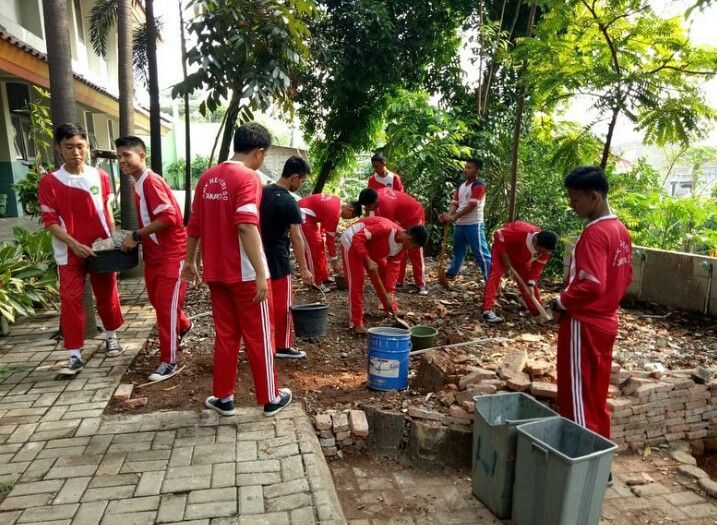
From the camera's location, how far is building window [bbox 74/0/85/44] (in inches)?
599

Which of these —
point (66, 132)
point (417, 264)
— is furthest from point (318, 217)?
point (66, 132)

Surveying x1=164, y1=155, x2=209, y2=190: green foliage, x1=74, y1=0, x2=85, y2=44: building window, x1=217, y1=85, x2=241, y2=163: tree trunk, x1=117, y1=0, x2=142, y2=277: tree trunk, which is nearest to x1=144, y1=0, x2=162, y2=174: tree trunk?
x1=117, y1=0, x2=142, y2=277: tree trunk

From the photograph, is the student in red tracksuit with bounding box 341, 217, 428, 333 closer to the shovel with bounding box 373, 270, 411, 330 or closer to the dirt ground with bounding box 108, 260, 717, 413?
the shovel with bounding box 373, 270, 411, 330

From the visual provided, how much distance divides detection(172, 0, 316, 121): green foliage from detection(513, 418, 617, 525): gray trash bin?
4.72 m

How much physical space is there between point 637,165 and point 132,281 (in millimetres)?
10942

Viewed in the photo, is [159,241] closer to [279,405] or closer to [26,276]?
[279,405]

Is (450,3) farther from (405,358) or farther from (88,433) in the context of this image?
(88,433)

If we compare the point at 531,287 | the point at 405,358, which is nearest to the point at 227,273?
the point at 405,358

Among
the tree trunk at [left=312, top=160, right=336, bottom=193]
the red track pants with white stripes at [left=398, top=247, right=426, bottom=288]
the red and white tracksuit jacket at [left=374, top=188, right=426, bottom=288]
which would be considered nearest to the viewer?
the red and white tracksuit jacket at [left=374, top=188, right=426, bottom=288]

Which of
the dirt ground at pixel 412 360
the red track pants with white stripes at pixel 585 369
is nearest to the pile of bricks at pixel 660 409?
the dirt ground at pixel 412 360

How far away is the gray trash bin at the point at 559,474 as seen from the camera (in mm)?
2598

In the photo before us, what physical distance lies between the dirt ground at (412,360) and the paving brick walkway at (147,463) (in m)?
0.32

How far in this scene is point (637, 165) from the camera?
11797 millimetres

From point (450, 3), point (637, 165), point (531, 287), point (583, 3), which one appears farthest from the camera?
point (637, 165)
